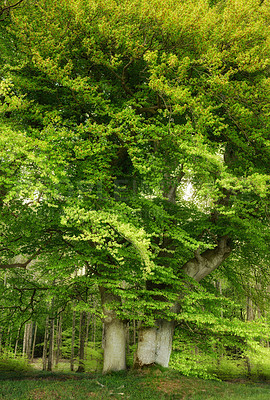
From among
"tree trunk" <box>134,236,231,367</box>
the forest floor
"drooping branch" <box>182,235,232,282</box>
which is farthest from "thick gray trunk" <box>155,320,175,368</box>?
"drooping branch" <box>182,235,232,282</box>

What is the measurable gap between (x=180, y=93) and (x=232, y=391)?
9149mm

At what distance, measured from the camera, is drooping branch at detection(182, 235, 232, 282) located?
432 inches

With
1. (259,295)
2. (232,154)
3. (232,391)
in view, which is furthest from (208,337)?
(232,154)

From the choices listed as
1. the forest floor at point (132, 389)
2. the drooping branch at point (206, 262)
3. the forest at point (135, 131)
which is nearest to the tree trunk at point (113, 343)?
the forest at point (135, 131)

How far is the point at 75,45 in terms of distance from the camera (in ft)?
30.5

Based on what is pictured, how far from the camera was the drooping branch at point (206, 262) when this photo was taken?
10969mm

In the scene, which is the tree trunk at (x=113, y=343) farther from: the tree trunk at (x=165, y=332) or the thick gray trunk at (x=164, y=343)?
the thick gray trunk at (x=164, y=343)

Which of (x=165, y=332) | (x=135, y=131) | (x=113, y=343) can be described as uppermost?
(x=135, y=131)

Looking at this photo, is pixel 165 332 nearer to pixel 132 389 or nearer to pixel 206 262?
pixel 132 389

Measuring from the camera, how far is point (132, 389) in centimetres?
849

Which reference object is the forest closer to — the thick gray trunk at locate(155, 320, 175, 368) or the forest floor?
the thick gray trunk at locate(155, 320, 175, 368)

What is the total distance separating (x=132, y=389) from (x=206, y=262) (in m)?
4.78

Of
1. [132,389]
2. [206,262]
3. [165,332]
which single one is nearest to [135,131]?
[206,262]

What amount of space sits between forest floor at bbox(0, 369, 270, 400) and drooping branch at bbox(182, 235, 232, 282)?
3303 millimetres
